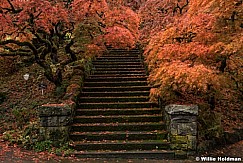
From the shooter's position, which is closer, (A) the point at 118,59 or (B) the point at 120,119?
(B) the point at 120,119

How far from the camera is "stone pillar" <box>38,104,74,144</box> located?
7.32m

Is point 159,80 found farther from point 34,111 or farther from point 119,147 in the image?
point 34,111

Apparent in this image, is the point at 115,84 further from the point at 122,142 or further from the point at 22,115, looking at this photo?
the point at 122,142

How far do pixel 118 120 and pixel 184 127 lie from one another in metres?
1.96

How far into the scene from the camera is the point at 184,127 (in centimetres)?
712

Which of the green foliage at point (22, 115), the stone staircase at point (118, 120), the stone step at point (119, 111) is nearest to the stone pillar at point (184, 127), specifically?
the stone staircase at point (118, 120)

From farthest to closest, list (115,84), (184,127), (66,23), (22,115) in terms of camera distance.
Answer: (115,84)
(22,115)
(66,23)
(184,127)

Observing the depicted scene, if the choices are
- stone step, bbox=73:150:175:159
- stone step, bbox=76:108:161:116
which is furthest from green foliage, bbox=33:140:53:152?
stone step, bbox=76:108:161:116

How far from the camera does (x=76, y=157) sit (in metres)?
6.92

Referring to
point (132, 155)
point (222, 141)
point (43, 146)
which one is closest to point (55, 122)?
point (43, 146)

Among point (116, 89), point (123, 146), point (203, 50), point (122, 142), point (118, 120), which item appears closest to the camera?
point (203, 50)

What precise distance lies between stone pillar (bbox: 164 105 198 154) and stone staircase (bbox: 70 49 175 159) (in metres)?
0.29

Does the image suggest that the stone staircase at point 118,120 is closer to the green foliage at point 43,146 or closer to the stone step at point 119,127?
the stone step at point 119,127

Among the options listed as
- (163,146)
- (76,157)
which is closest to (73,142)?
(76,157)
